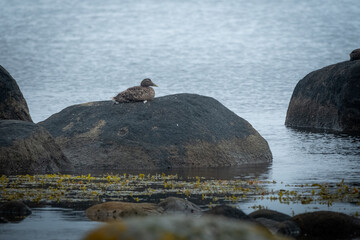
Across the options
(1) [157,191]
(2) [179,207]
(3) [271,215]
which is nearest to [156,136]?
(1) [157,191]

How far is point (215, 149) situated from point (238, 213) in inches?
449

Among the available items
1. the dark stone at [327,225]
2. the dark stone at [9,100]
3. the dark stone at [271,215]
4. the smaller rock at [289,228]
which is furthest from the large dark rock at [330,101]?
the smaller rock at [289,228]

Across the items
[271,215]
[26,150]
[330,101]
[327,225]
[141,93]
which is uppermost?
[141,93]

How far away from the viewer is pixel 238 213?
10.5 m

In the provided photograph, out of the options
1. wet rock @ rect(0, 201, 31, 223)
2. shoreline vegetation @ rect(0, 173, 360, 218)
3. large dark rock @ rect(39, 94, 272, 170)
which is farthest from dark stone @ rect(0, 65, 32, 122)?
wet rock @ rect(0, 201, 31, 223)

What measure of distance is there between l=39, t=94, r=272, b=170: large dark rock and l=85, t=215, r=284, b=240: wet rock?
15.1 meters

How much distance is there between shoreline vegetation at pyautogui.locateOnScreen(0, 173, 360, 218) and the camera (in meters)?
13.7

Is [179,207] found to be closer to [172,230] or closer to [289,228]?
[289,228]

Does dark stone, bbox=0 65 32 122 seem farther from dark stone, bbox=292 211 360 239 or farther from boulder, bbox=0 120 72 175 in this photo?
dark stone, bbox=292 211 360 239

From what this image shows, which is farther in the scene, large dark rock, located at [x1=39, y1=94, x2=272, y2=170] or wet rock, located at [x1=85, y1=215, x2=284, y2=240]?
large dark rock, located at [x1=39, y1=94, x2=272, y2=170]

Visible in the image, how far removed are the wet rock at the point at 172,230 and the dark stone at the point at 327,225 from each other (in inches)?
210

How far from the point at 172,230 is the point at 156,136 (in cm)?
1612

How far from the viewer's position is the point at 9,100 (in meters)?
21.9

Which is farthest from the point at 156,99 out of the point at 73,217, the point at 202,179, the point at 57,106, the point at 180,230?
the point at 57,106
